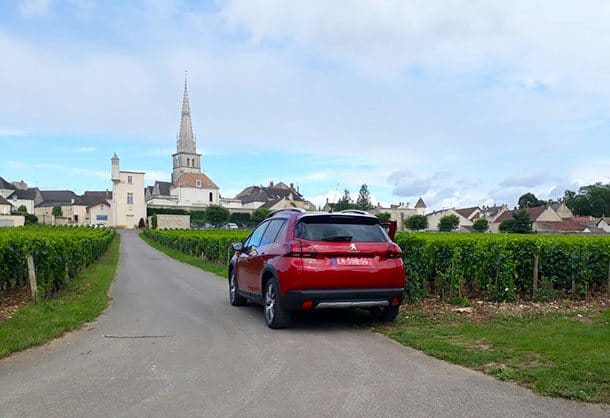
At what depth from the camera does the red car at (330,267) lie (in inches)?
306

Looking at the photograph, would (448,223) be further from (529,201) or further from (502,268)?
(502,268)

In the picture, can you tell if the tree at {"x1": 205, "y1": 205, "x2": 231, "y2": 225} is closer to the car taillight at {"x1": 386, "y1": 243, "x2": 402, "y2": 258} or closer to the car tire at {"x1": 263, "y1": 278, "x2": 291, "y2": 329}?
the car tire at {"x1": 263, "y1": 278, "x2": 291, "y2": 329}

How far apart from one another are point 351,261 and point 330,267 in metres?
0.34

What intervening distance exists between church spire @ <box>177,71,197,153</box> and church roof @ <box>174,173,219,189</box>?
1386cm

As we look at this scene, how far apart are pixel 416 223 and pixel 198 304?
85102mm

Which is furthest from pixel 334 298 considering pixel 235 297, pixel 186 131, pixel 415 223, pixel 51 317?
pixel 186 131

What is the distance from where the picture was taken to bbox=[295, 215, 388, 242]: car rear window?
8.08 meters

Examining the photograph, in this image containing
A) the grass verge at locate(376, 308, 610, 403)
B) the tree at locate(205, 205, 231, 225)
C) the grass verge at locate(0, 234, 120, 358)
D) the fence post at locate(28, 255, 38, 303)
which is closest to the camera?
the grass verge at locate(376, 308, 610, 403)

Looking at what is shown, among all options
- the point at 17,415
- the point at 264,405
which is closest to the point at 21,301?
the point at 17,415

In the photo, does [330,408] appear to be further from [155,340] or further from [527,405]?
[155,340]

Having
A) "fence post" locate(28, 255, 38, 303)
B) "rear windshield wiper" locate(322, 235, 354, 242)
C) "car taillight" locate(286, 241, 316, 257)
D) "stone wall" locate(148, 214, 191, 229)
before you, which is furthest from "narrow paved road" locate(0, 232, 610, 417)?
"stone wall" locate(148, 214, 191, 229)

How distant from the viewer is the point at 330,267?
7801mm

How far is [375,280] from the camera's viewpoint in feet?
26.2

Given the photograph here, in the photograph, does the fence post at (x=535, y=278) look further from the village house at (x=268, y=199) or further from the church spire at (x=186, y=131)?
the church spire at (x=186, y=131)
